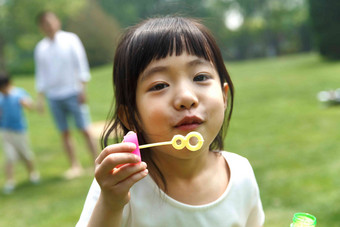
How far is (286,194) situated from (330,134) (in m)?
2.45

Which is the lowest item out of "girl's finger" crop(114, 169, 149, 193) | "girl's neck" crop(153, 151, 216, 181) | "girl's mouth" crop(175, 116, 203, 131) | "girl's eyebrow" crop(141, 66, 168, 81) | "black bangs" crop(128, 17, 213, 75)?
"girl's neck" crop(153, 151, 216, 181)

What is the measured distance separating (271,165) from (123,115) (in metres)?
3.34

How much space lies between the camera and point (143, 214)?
1.42 metres

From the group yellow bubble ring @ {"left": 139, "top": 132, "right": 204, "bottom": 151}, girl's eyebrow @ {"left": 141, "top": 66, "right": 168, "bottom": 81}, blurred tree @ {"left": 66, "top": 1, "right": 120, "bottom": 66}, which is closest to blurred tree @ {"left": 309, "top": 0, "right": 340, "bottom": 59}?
blurred tree @ {"left": 66, "top": 1, "right": 120, "bottom": 66}

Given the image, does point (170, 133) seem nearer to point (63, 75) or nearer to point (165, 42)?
point (165, 42)

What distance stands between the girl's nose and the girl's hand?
0.26 metres

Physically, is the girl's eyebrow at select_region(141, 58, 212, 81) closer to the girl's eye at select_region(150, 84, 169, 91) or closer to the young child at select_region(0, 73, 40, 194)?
the girl's eye at select_region(150, 84, 169, 91)

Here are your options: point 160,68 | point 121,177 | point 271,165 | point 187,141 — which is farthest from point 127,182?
point 271,165

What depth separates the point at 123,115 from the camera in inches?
59.6

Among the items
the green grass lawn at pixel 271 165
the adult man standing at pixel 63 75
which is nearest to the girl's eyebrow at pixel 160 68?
the green grass lawn at pixel 271 165

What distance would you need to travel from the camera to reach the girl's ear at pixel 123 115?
4.86 feet

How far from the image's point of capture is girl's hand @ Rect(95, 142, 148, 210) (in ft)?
3.50

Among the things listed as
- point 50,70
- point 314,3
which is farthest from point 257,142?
point 314,3

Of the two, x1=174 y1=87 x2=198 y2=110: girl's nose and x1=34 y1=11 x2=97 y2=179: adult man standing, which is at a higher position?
x1=174 y1=87 x2=198 y2=110: girl's nose
